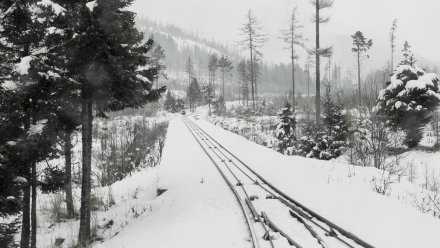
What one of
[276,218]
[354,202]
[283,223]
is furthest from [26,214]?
[354,202]

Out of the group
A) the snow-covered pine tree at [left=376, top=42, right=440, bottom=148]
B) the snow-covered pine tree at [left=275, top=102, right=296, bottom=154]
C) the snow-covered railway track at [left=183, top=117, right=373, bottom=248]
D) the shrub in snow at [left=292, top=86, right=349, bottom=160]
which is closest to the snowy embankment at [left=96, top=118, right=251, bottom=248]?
the snow-covered railway track at [left=183, top=117, right=373, bottom=248]

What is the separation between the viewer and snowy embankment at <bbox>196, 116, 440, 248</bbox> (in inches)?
228

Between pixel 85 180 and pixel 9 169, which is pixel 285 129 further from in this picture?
pixel 9 169

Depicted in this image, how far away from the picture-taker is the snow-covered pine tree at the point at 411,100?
17875mm

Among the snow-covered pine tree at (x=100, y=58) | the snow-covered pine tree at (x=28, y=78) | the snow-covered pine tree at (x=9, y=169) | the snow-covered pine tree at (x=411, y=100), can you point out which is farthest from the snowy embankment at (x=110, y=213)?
the snow-covered pine tree at (x=411, y=100)

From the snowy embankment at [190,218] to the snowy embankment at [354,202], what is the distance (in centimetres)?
193

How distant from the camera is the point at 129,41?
28.7 feet

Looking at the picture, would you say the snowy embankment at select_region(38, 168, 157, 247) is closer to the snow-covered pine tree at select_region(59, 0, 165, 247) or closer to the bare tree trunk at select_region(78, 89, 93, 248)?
the bare tree trunk at select_region(78, 89, 93, 248)

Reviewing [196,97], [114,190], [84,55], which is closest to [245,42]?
[196,97]

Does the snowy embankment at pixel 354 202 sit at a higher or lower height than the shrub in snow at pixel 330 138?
lower

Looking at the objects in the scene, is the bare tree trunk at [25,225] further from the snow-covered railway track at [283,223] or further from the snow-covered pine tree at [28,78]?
the snow-covered railway track at [283,223]

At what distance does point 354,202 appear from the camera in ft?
25.5

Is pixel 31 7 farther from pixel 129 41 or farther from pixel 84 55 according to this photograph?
pixel 129 41

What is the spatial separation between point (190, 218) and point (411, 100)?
52.8ft
